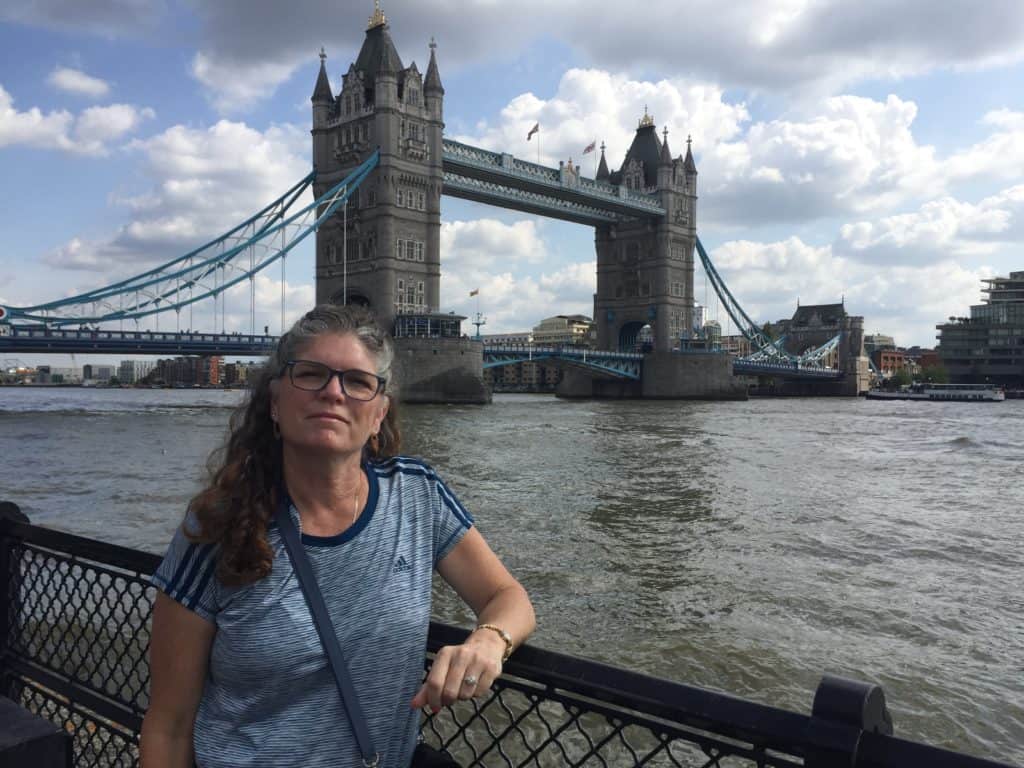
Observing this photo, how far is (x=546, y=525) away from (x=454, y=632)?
26.6 ft

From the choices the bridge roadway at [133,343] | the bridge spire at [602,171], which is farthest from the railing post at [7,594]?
the bridge spire at [602,171]

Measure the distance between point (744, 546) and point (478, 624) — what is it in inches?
300

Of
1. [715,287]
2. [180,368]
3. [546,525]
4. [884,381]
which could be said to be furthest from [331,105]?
[180,368]

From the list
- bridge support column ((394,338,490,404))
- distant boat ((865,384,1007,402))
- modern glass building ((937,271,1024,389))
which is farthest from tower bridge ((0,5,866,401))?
modern glass building ((937,271,1024,389))

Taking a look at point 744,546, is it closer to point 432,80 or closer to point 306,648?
point 306,648

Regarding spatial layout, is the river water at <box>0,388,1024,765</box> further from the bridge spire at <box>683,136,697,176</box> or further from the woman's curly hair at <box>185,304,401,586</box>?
the bridge spire at <box>683,136,697,176</box>

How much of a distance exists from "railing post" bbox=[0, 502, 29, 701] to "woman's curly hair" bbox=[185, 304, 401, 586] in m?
1.32

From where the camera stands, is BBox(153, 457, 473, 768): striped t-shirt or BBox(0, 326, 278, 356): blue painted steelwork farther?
BBox(0, 326, 278, 356): blue painted steelwork

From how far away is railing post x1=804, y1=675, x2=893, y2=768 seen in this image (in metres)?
1.26

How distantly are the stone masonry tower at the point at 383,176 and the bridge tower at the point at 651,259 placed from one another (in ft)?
70.5

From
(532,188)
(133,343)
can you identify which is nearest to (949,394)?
(532,188)

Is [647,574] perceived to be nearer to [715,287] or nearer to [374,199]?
[374,199]

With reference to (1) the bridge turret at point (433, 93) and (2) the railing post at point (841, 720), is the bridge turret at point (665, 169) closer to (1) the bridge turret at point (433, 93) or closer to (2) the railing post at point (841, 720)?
(1) the bridge turret at point (433, 93)

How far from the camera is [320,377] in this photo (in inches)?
72.9
